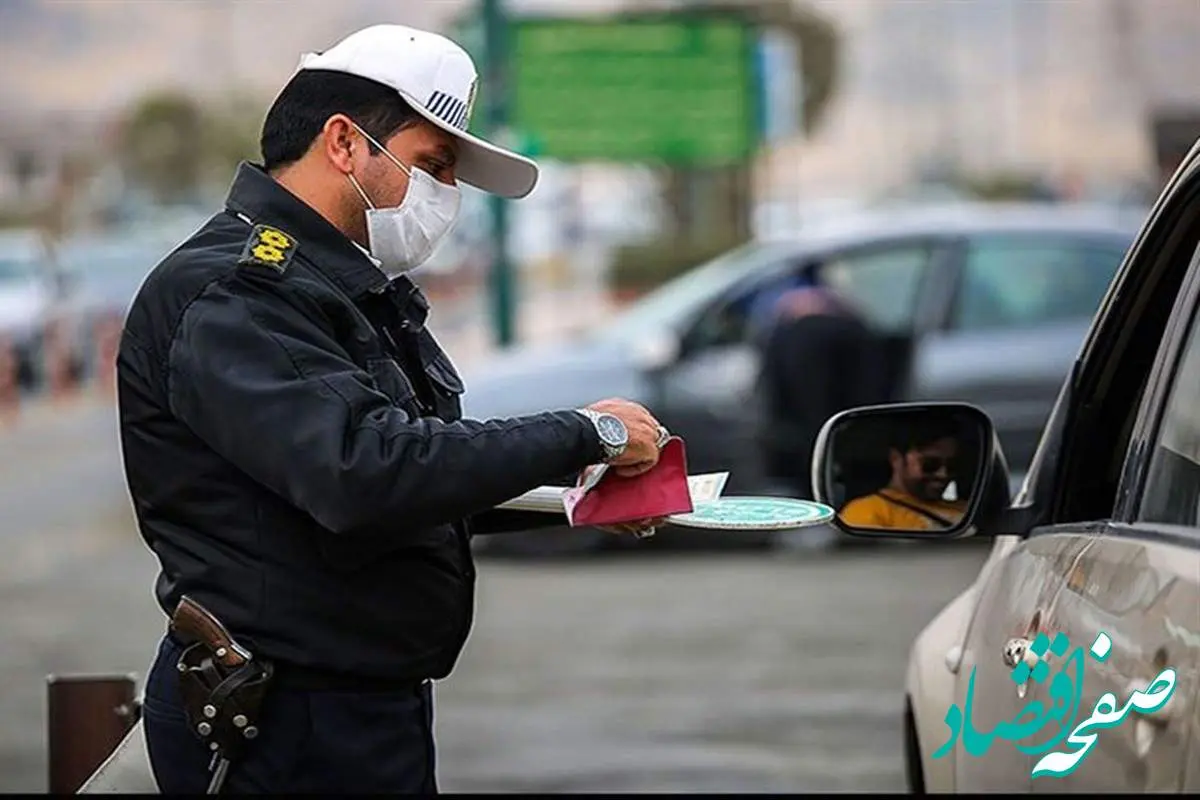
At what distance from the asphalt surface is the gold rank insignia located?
13.7ft

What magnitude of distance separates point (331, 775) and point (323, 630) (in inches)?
8.3

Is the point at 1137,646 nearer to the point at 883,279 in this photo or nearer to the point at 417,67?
the point at 417,67

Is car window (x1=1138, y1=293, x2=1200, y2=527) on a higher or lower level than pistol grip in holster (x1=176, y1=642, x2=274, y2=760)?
higher

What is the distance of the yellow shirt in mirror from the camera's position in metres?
3.70

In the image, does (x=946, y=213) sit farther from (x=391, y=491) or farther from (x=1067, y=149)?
Result: (x=1067, y=149)

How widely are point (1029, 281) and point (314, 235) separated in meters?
8.93

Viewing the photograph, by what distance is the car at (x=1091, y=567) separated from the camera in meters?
2.64

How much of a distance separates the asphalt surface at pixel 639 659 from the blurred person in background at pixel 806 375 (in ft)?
1.88

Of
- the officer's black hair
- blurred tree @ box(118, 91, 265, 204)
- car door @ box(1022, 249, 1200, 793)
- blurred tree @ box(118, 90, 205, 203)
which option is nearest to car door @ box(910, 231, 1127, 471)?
the officer's black hair

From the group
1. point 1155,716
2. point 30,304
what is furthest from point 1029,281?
point 30,304

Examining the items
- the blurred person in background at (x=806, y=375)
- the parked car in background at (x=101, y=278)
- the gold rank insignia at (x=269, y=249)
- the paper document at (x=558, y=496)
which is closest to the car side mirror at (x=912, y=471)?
the paper document at (x=558, y=496)

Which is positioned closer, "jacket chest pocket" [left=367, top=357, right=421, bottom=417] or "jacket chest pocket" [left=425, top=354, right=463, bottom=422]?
"jacket chest pocket" [left=367, top=357, right=421, bottom=417]

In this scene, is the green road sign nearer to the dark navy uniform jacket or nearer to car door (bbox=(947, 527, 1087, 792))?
car door (bbox=(947, 527, 1087, 792))

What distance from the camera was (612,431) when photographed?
3.24m
